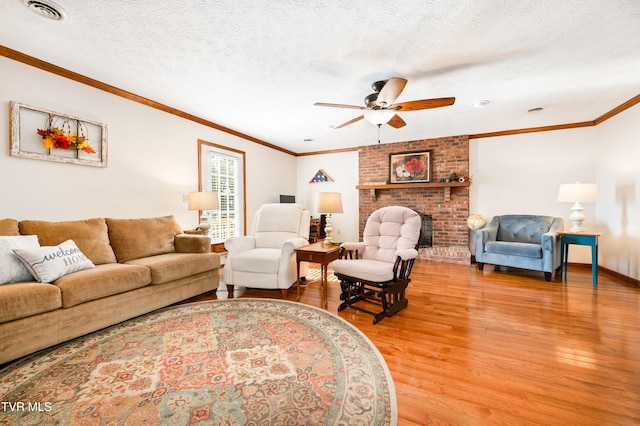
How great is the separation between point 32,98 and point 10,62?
31cm

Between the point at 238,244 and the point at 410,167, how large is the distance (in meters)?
4.03

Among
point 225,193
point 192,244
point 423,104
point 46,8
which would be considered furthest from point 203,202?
point 423,104

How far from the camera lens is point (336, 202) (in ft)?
10.7

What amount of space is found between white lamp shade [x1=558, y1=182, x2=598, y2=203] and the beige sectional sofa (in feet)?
16.2

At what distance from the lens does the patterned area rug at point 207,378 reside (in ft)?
4.60

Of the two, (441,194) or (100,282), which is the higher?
(441,194)

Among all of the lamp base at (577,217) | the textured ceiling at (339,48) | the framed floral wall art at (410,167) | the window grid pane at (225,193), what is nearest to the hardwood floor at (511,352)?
the lamp base at (577,217)

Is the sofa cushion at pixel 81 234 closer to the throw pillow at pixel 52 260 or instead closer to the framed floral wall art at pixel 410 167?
the throw pillow at pixel 52 260

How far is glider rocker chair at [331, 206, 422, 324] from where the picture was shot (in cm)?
265

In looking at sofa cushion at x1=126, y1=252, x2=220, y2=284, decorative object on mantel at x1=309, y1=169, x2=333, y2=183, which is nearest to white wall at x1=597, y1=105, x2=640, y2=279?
decorative object on mantel at x1=309, y1=169, x2=333, y2=183

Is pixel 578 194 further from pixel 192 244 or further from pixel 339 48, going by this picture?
pixel 192 244

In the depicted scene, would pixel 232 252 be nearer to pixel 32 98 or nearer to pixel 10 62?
pixel 32 98

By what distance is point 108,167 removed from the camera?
3227mm

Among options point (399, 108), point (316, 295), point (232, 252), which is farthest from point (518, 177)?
point (232, 252)
